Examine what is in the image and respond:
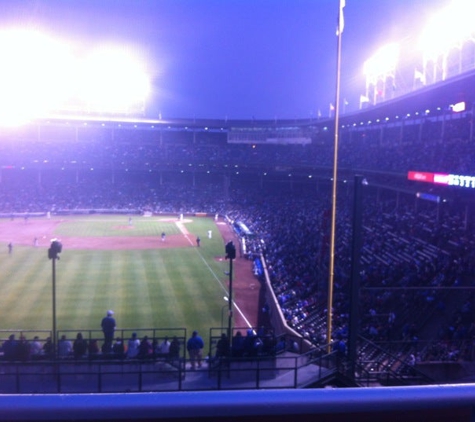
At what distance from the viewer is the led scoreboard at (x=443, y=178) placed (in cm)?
2384

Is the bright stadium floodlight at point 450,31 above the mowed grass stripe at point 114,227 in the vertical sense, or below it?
above

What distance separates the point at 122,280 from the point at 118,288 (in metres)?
1.70

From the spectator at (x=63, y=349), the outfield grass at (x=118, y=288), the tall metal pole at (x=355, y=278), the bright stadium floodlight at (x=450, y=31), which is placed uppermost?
the bright stadium floodlight at (x=450, y=31)

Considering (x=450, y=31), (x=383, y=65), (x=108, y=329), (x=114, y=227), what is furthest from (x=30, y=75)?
(x=108, y=329)

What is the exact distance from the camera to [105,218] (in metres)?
53.0

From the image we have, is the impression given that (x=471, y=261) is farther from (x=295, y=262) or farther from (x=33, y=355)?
(x=33, y=355)

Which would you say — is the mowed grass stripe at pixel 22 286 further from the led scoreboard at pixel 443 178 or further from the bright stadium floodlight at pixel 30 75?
the bright stadium floodlight at pixel 30 75

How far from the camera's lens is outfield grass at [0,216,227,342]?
1972cm

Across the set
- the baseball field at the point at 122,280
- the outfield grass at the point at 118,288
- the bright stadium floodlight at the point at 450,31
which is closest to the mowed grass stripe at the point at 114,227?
the baseball field at the point at 122,280

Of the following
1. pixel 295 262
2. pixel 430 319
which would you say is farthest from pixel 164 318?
pixel 430 319

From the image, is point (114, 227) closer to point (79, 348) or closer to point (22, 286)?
point (22, 286)

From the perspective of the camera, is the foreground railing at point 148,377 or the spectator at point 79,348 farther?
the spectator at point 79,348

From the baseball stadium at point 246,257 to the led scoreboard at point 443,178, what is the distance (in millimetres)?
110

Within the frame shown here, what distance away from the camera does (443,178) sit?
26719mm
